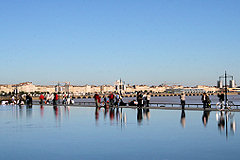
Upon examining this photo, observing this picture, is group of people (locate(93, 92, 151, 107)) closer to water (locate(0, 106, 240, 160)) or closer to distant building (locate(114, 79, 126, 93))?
distant building (locate(114, 79, 126, 93))

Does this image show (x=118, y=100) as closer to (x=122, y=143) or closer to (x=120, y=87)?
(x=120, y=87)

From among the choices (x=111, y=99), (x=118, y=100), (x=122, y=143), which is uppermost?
(x=111, y=99)

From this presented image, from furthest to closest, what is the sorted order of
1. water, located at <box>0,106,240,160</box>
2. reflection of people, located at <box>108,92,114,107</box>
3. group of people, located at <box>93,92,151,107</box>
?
1. reflection of people, located at <box>108,92,114,107</box>
2. group of people, located at <box>93,92,151,107</box>
3. water, located at <box>0,106,240,160</box>

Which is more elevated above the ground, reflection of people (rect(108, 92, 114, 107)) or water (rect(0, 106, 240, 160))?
reflection of people (rect(108, 92, 114, 107))

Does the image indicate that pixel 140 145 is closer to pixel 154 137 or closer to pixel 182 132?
pixel 154 137

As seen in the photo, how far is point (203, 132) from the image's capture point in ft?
50.8

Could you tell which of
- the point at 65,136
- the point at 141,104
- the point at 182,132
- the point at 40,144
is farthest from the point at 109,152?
the point at 141,104

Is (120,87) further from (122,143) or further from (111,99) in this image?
(122,143)

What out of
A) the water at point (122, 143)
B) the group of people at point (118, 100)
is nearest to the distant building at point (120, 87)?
the group of people at point (118, 100)

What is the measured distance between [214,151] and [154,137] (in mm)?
3557

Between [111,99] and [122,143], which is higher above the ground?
[111,99]

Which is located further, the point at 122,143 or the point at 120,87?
the point at 120,87

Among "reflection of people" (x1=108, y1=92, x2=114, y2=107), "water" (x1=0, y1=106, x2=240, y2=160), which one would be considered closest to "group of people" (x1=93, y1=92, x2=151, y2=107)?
"reflection of people" (x1=108, y1=92, x2=114, y2=107)

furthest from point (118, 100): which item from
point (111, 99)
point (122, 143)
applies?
point (122, 143)
